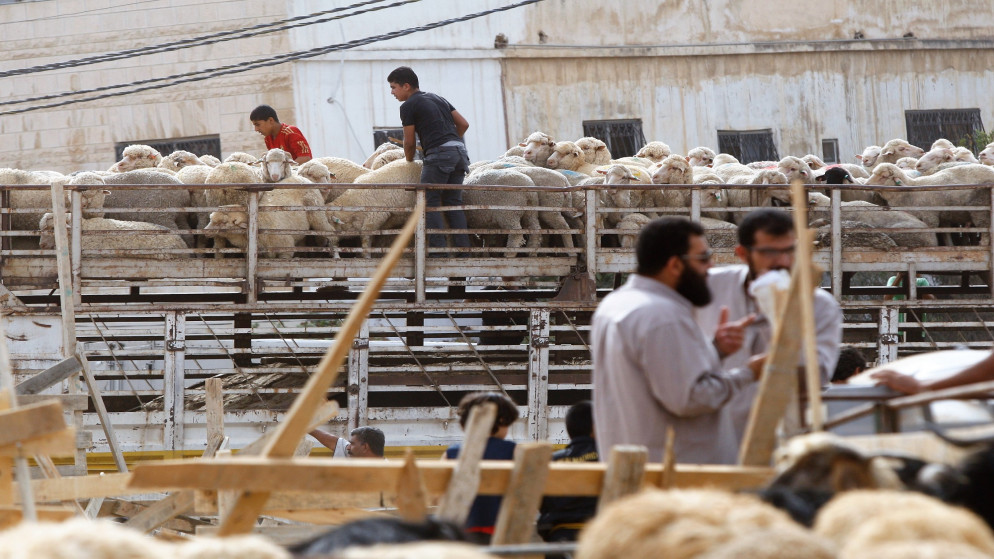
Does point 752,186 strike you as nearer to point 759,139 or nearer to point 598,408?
point 598,408

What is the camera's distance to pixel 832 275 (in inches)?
432

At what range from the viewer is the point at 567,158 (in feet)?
44.5

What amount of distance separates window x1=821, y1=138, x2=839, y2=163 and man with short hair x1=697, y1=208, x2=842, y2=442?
19170 mm

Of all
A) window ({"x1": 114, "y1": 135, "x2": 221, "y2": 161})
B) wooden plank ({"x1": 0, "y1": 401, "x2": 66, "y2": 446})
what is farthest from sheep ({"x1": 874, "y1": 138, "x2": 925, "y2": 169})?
wooden plank ({"x1": 0, "y1": 401, "x2": 66, "y2": 446})

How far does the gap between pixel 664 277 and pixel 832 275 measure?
728 cm

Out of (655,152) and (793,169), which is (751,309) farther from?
(655,152)

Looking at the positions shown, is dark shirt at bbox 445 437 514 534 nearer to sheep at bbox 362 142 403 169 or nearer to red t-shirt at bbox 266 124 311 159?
red t-shirt at bbox 266 124 311 159

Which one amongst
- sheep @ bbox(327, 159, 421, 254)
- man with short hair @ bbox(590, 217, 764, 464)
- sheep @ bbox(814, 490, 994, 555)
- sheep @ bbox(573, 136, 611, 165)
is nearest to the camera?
sheep @ bbox(814, 490, 994, 555)

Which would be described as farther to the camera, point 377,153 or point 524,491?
point 377,153

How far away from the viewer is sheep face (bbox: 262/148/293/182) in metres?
11.2

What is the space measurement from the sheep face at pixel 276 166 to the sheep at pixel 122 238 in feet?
3.42

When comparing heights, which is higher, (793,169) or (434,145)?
(434,145)

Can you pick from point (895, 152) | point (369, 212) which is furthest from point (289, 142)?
point (895, 152)

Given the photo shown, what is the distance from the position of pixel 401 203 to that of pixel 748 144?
43.0 feet
